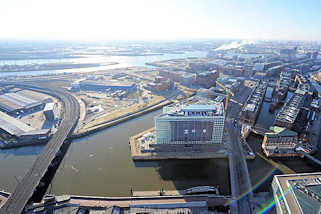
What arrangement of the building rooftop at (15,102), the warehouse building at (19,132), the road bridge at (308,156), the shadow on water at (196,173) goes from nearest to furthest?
the shadow on water at (196,173) < the road bridge at (308,156) < the warehouse building at (19,132) < the building rooftop at (15,102)

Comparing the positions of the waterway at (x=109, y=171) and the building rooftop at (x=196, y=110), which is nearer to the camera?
the waterway at (x=109, y=171)

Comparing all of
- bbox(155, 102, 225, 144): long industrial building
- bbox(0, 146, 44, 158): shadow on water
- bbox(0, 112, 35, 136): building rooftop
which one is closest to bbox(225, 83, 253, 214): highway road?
bbox(155, 102, 225, 144): long industrial building

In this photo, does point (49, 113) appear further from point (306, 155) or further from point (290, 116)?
point (290, 116)

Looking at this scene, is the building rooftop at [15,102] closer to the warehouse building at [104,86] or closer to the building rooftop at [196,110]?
the warehouse building at [104,86]

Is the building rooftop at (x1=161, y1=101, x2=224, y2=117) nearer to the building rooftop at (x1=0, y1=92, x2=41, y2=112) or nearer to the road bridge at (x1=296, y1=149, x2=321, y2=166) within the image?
the road bridge at (x1=296, y1=149, x2=321, y2=166)

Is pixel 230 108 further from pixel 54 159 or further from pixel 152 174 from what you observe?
pixel 54 159

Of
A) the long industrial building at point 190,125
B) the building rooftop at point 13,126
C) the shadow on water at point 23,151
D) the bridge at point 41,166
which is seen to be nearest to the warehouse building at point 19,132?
the building rooftop at point 13,126
